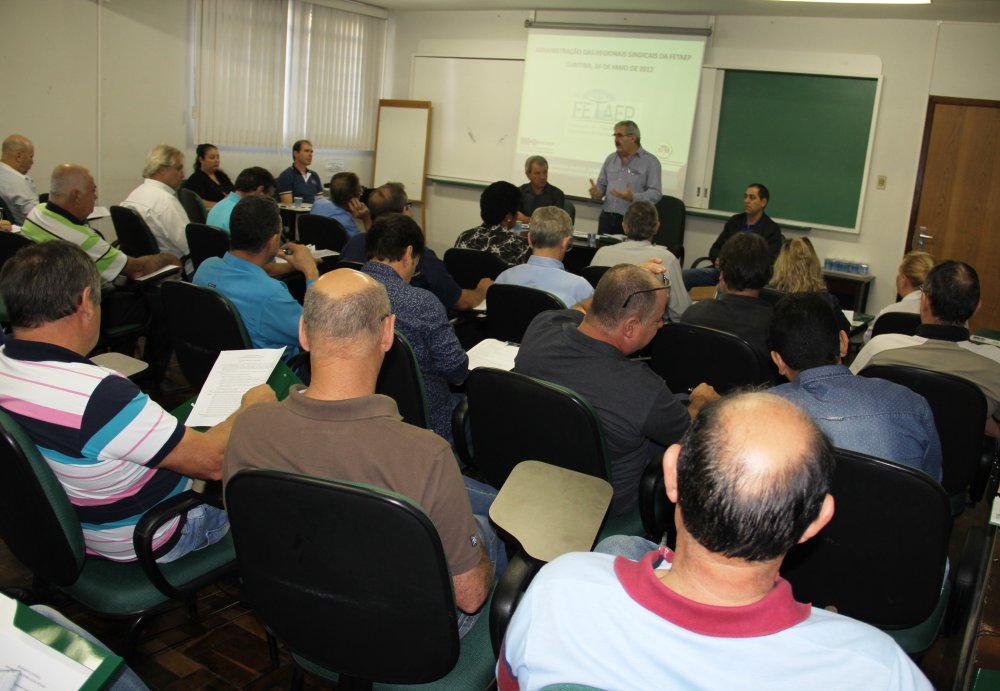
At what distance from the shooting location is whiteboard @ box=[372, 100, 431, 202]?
392 inches

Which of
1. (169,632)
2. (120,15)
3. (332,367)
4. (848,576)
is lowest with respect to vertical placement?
(169,632)

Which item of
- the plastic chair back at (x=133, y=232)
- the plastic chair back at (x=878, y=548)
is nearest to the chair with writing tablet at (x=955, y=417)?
the plastic chair back at (x=878, y=548)

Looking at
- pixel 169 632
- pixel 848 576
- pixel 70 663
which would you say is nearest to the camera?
pixel 70 663

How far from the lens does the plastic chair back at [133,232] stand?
4.95 m

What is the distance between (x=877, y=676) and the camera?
37.0 inches

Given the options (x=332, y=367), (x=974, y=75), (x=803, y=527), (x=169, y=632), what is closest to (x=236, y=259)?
(x=169, y=632)

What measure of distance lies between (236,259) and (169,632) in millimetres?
1412

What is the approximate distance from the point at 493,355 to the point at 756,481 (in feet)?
6.66

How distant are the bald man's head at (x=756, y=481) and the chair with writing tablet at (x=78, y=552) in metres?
1.31

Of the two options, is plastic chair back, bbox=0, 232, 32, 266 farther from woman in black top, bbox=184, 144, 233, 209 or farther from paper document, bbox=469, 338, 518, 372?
woman in black top, bbox=184, 144, 233, 209

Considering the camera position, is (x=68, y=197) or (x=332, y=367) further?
(x=68, y=197)

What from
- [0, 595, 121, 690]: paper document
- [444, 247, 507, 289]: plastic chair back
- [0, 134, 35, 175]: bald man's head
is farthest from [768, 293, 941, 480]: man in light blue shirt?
[0, 134, 35, 175]: bald man's head

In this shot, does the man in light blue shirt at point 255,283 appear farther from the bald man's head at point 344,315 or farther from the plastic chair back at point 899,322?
the plastic chair back at point 899,322

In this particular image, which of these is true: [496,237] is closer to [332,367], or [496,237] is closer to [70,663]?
[332,367]
